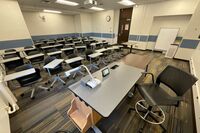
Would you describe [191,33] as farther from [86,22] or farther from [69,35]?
[69,35]

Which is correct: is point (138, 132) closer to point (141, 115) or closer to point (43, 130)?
point (141, 115)

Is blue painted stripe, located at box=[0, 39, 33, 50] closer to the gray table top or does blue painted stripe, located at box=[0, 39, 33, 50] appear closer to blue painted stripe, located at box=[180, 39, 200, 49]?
the gray table top

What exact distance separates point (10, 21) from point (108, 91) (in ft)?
21.2

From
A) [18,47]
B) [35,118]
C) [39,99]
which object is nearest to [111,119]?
[35,118]

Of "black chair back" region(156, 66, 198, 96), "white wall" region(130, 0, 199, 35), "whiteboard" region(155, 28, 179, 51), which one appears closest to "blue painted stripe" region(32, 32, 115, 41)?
"white wall" region(130, 0, 199, 35)

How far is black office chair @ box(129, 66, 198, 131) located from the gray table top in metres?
0.36

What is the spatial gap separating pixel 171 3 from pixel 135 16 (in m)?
1.98

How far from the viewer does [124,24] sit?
7512 millimetres

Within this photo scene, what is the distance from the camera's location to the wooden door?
7068 millimetres

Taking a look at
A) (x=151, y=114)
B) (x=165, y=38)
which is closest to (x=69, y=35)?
(x=165, y=38)

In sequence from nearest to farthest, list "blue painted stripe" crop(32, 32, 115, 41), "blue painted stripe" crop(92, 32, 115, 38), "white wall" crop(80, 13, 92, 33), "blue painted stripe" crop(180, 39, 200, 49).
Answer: "blue painted stripe" crop(180, 39, 200, 49), "blue painted stripe" crop(32, 32, 115, 41), "blue painted stripe" crop(92, 32, 115, 38), "white wall" crop(80, 13, 92, 33)

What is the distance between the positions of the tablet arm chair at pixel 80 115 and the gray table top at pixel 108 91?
0.45 ft

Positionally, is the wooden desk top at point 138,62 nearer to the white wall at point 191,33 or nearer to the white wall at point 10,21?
the white wall at point 191,33

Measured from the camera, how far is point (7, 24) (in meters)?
4.65
